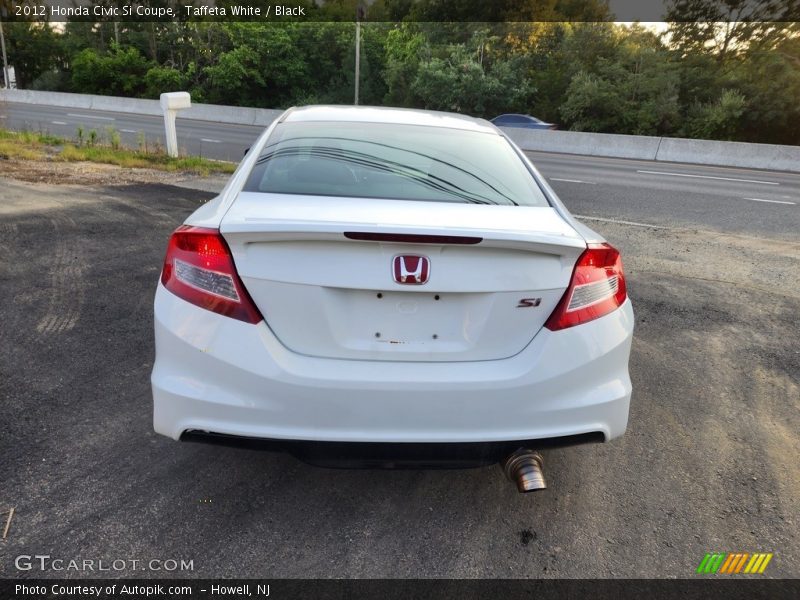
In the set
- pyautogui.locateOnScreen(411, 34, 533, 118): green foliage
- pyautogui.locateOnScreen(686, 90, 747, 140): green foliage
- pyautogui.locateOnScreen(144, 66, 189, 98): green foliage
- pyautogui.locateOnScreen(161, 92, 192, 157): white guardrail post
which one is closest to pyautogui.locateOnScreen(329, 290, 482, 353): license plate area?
pyautogui.locateOnScreen(161, 92, 192, 157): white guardrail post

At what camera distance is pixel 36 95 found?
39688 millimetres

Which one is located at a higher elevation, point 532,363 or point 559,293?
point 559,293

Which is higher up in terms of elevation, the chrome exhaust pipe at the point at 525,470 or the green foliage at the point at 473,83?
the green foliage at the point at 473,83

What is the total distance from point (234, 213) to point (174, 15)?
55407 mm

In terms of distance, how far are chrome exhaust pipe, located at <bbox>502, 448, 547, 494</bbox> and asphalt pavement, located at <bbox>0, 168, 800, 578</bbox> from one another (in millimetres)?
307

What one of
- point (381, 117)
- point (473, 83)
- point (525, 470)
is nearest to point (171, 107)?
point (381, 117)

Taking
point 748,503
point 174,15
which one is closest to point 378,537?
point 748,503

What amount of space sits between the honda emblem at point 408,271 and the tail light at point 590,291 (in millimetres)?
512

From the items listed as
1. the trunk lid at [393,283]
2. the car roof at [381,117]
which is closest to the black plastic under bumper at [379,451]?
the trunk lid at [393,283]

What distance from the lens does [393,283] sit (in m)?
2.12

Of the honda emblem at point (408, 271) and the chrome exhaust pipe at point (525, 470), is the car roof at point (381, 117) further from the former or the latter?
the chrome exhaust pipe at point (525, 470)

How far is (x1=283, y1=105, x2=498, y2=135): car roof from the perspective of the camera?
3457 mm

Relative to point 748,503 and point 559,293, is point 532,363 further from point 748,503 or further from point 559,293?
point 748,503

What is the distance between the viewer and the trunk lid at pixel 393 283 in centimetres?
212
